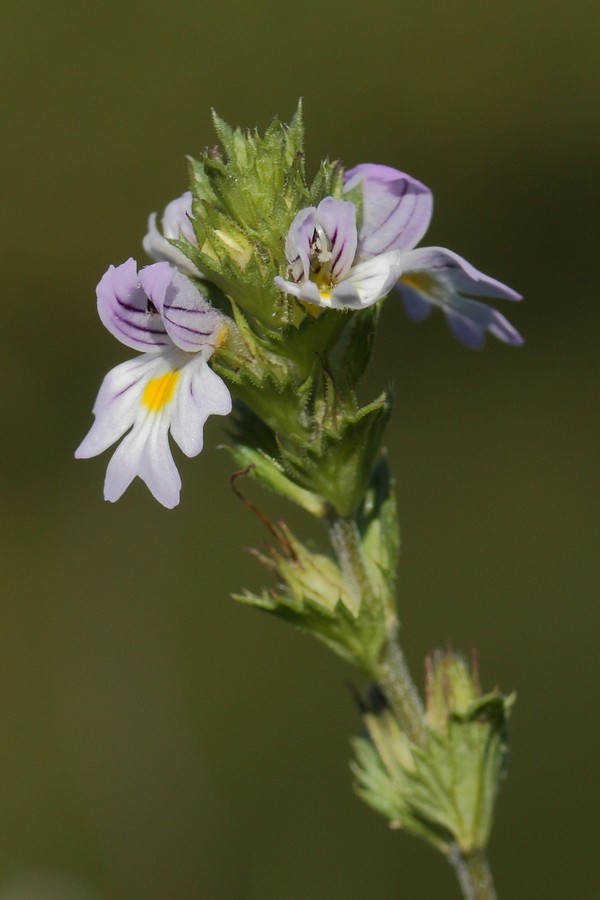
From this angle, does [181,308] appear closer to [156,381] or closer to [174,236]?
[156,381]

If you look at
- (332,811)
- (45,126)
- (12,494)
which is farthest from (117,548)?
(45,126)

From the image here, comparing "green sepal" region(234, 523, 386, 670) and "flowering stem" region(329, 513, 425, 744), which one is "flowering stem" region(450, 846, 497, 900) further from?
"green sepal" region(234, 523, 386, 670)

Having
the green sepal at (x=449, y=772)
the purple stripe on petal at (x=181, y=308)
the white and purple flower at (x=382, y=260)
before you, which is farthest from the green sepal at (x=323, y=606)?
the white and purple flower at (x=382, y=260)

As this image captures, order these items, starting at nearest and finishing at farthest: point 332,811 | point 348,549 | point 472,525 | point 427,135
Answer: point 348,549 < point 332,811 < point 472,525 < point 427,135

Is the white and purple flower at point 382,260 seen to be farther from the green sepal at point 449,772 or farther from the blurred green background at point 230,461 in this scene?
the blurred green background at point 230,461

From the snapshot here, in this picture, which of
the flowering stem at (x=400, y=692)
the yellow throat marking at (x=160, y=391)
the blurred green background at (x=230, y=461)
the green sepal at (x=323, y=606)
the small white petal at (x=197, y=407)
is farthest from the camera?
the blurred green background at (x=230, y=461)

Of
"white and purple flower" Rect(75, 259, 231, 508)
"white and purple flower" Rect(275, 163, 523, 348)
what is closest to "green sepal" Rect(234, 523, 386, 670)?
"white and purple flower" Rect(75, 259, 231, 508)

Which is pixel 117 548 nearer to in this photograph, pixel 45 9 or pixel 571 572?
pixel 571 572
